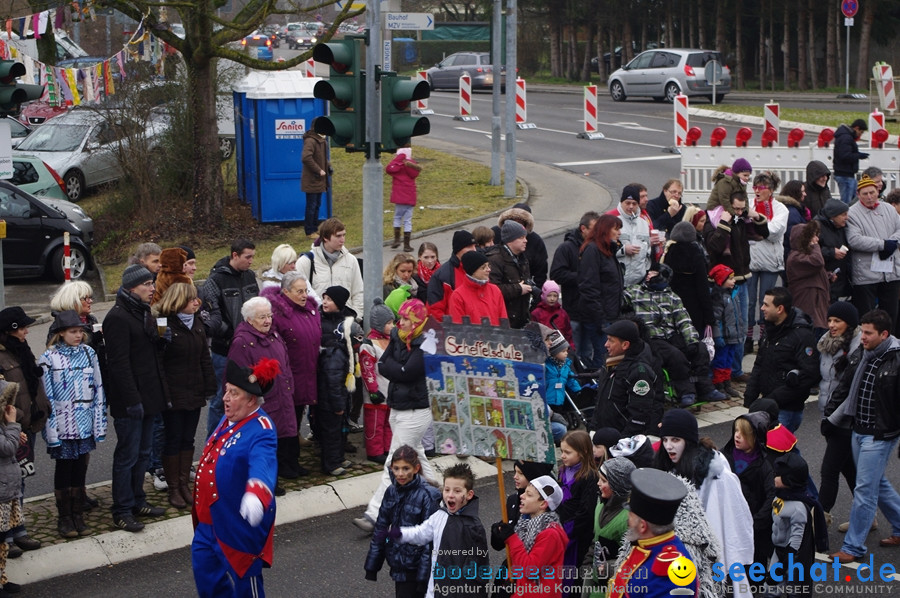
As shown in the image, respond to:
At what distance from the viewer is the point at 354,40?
9.38m

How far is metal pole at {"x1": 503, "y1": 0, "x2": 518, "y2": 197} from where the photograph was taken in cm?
2108

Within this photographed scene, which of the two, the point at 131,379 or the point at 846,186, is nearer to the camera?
the point at 131,379

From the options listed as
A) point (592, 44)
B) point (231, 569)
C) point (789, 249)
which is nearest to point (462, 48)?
point (592, 44)

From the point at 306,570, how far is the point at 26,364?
2335 millimetres

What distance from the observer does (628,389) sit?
7.96 m

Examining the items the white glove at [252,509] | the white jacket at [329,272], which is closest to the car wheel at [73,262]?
the white jacket at [329,272]

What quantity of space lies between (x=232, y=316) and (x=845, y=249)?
659cm

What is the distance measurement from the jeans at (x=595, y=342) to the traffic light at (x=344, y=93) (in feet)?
9.79

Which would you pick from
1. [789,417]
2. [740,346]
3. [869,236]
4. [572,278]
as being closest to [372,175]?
[572,278]

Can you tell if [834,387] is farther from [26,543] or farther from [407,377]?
[26,543]

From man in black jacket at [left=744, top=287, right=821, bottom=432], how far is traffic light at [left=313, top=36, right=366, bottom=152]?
361 cm

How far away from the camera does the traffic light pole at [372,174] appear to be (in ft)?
30.6

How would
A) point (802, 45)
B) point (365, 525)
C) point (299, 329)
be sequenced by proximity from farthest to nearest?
point (802, 45) → point (299, 329) → point (365, 525)

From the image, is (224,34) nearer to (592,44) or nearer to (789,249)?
(789,249)
